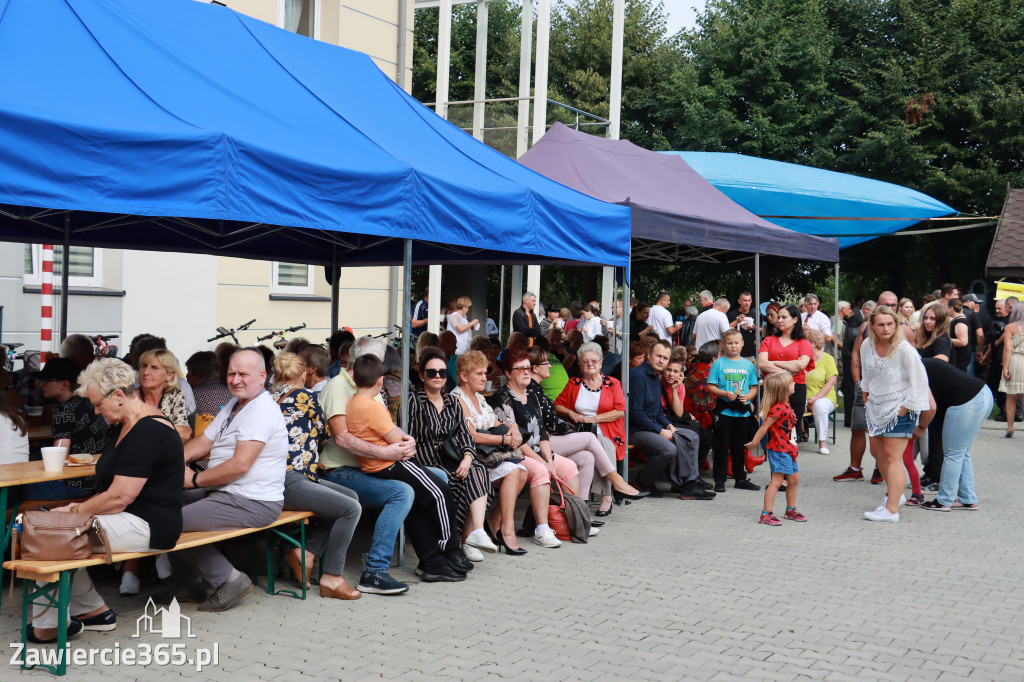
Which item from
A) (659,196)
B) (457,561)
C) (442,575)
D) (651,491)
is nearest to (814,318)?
(659,196)

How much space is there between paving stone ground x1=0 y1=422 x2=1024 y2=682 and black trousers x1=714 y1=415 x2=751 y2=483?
179 cm

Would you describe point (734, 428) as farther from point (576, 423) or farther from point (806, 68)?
point (806, 68)

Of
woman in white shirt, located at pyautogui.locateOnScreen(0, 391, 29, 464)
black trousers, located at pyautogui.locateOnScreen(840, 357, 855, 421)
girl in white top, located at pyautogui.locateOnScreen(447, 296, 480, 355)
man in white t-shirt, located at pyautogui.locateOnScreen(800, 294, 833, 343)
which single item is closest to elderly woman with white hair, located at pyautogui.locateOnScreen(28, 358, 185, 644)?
woman in white shirt, located at pyautogui.locateOnScreen(0, 391, 29, 464)

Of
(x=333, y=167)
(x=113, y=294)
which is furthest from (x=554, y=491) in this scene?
(x=113, y=294)

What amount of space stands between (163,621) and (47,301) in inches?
259

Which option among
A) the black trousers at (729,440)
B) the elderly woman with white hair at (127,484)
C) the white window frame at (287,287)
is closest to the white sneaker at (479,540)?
the elderly woman with white hair at (127,484)

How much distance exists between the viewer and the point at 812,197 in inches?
625

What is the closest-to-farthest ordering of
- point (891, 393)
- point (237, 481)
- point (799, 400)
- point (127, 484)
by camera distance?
point (127, 484)
point (237, 481)
point (891, 393)
point (799, 400)

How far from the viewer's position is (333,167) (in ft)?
20.2

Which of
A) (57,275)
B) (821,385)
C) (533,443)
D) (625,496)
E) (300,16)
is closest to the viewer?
(533,443)

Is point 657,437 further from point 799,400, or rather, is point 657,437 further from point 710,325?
point 710,325

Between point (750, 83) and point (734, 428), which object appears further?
point (750, 83)

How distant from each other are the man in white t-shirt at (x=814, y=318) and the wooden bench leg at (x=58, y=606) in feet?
38.9

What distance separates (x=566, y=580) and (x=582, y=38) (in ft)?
111
